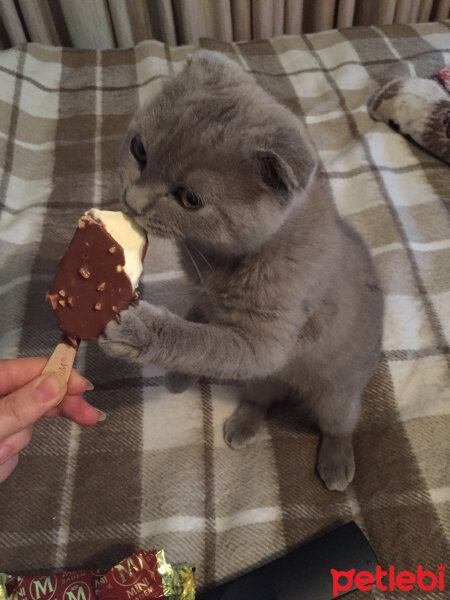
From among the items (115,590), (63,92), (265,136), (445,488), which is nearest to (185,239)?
(265,136)

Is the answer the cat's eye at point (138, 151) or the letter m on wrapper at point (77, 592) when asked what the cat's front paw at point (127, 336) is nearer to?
the cat's eye at point (138, 151)

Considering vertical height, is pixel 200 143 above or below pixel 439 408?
above

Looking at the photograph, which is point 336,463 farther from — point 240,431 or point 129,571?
point 129,571

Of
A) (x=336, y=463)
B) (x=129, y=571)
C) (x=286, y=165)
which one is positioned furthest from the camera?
(x=336, y=463)

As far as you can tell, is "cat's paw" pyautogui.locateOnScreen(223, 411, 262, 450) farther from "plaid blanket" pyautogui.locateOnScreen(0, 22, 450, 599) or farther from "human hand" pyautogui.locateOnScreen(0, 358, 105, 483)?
"human hand" pyautogui.locateOnScreen(0, 358, 105, 483)

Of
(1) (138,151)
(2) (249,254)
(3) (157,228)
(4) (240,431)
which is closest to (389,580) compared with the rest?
(4) (240,431)

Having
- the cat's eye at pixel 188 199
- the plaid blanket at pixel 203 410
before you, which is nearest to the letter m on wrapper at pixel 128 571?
the plaid blanket at pixel 203 410

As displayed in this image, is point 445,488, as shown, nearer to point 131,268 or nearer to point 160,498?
point 160,498
